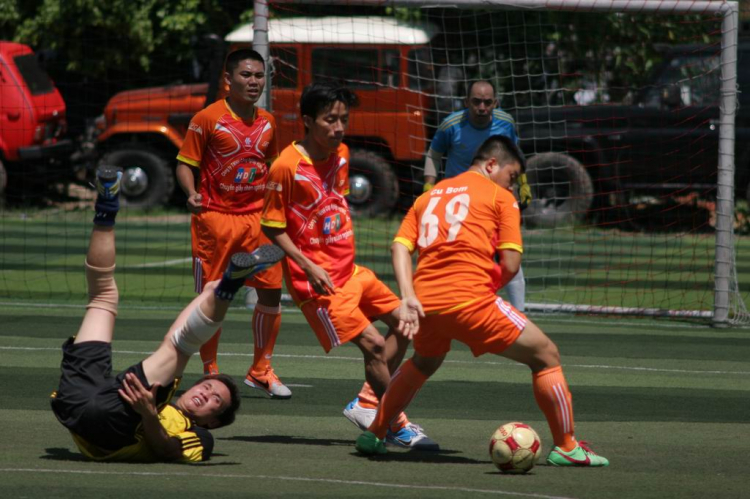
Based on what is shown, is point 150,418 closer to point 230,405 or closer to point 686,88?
point 230,405

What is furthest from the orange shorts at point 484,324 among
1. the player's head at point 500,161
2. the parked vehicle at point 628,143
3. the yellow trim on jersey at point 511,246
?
the parked vehicle at point 628,143

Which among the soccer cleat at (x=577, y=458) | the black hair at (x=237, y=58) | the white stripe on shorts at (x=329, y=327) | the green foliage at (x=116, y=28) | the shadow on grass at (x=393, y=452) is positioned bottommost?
the shadow on grass at (x=393, y=452)

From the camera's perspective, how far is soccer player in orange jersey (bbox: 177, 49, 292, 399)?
7711 millimetres

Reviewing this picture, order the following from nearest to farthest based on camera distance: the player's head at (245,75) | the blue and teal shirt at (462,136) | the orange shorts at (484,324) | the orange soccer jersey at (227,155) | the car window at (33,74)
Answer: the orange shorts at (484,324) < the player's head at (245,75) < the orange soccer jersey at (227,155) < the blue and teal shirt at (462,136) < the car window at (33,74)

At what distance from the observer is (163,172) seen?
20.1 metres

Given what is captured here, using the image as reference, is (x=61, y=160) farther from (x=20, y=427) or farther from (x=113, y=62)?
(x=20, y=427)

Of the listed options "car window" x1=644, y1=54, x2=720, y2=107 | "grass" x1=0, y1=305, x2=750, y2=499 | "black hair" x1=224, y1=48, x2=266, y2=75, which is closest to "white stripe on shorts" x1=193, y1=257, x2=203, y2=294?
"grass" x1=0, y1=305, x2=750, y2=499

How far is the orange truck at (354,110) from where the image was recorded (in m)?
16.1

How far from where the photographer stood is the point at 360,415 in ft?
20.8

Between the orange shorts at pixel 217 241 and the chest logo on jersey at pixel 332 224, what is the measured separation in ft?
4.75

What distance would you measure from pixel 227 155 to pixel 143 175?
1266 centimetres

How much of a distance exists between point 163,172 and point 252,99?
12.7 metres

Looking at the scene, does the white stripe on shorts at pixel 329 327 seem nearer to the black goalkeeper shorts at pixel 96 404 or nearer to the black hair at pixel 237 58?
the black goalkeeper shorts at pixel 96 404

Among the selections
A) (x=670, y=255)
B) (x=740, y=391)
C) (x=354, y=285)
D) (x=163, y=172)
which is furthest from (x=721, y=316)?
(x=163, y=172)
